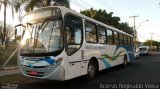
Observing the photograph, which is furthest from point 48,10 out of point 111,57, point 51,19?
point 111,57

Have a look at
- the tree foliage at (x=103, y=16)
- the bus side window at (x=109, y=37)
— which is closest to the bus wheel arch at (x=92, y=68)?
the bus side window at (x=109, y=37)

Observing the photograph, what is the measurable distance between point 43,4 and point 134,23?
40.6 metres

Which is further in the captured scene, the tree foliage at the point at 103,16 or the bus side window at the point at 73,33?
the tree foliage at the point at 103,16

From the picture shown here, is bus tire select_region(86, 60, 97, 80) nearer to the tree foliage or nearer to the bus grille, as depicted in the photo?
the bus grille

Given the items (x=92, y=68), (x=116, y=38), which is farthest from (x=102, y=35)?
(x=116, y=38)

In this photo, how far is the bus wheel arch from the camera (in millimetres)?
11961

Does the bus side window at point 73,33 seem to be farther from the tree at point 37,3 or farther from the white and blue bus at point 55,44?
the tree at point 37,3

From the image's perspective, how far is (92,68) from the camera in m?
12.3

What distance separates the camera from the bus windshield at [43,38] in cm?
954

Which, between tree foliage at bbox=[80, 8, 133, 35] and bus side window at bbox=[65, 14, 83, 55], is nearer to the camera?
bus side window at bbox=[65, 14, 83, 55]

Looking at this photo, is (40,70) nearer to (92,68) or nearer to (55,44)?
(55,44)

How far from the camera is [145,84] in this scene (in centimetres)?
1110

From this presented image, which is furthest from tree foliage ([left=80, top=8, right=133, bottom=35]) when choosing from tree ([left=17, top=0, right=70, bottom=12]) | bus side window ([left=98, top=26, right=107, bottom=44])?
bus side window ([left=98, top=26, right=107, bottom=44])

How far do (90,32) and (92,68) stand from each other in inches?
67.9
